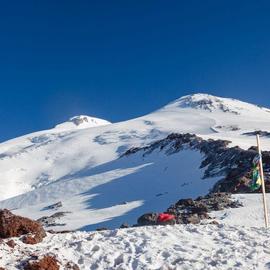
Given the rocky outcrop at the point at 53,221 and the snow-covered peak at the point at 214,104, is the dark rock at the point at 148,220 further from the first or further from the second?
the snow-covered peak at the point at 214,104

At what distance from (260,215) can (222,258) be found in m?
13.6

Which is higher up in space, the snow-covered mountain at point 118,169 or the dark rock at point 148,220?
the snow-covered mountain at point 118,169

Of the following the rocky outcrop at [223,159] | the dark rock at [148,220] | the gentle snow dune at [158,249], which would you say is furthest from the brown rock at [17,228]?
the rocky outcrop at [223,159]

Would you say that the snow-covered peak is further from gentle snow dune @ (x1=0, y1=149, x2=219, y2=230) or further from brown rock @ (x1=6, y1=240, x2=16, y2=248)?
brown rock @ (x1=6, y1=240, x2=16, y2=248)

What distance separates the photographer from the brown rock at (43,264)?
13586 millimetres

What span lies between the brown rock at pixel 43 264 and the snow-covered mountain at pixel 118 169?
74.0 feet

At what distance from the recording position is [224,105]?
161625mm

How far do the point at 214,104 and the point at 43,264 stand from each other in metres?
155

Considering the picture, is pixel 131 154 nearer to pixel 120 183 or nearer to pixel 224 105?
pixel 120 183

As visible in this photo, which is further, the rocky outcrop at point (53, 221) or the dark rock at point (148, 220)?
the rocky outcrop at point (53, 221)

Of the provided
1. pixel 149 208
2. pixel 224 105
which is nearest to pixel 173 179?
pixel 149 208

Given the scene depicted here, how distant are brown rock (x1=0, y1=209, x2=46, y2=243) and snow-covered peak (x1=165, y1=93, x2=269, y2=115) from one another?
5230 inches

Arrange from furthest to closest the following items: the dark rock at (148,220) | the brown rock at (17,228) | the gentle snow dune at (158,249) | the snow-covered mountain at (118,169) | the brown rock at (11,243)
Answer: the snow-covered mountain at (118,169)
the dark rock at (148,220)
the brown rock at (17,228)
the brown rock at (11,243)
the gentle snow dune at (158,249)

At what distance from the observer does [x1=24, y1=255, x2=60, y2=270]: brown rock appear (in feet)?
44.6
